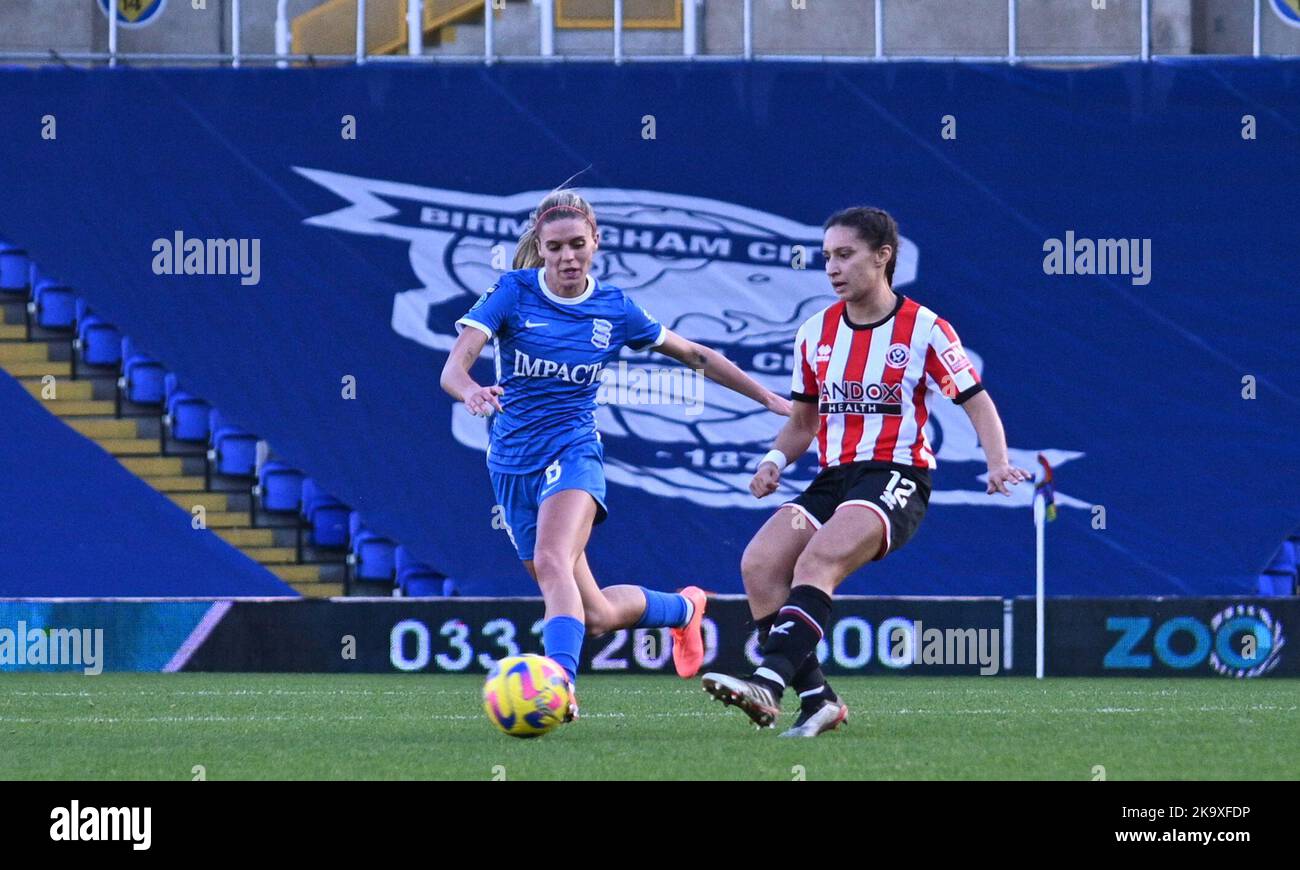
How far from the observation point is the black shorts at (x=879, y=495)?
587cm

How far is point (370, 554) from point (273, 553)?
718mm

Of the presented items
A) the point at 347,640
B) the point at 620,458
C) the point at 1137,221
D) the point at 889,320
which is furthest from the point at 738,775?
the point at 1137,221

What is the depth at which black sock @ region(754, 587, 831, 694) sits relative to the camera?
18.7ft

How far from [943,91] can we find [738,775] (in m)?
9.68

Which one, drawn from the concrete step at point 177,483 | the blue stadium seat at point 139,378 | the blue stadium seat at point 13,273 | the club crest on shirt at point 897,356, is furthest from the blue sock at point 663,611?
the blue stadium seat at point 13,273

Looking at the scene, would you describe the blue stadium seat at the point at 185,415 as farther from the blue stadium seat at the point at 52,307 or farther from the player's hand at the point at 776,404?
the player's hand at the point at 776,404

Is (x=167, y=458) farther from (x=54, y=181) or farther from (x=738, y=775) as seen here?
(x=738, y=775)

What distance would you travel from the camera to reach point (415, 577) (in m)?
13.1

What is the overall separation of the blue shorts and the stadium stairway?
7023 mm

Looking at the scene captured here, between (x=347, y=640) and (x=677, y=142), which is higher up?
(x=677, y=142)

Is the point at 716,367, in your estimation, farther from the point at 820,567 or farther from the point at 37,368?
the point at 37,368

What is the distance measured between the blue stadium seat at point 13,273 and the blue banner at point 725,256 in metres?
0.45

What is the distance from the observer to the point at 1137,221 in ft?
44.2

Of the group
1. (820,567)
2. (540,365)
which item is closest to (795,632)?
(820,567)
